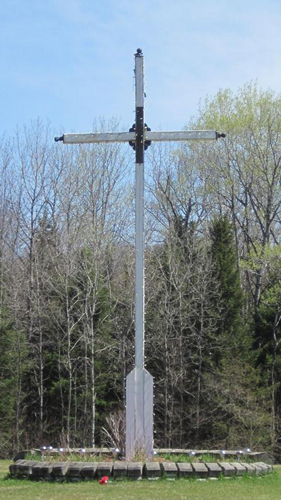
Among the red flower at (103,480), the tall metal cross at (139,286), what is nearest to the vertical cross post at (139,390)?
the tall metal cross at (139,286)

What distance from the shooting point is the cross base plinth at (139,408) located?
36.5ft

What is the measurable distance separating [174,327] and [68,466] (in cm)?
2010

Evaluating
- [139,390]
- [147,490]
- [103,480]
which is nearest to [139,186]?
[139,390]

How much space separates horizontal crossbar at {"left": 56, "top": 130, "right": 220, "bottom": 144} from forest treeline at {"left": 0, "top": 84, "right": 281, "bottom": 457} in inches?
616

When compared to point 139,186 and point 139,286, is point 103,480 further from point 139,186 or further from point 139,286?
point 139,186

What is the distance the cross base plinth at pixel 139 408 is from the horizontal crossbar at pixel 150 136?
380 centimetres

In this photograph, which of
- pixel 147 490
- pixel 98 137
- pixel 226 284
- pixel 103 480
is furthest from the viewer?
pixel 226 284

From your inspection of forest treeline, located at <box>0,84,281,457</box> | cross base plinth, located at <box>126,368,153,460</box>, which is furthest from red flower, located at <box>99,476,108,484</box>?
forest treeline, located at <box>0,84,281,457</box>

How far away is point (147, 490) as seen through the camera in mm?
8703

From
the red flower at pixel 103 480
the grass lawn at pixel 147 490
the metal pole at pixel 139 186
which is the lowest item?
the grass lawn at pixel 147 490

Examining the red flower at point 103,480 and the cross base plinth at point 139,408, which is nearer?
the red flower at point 103,480

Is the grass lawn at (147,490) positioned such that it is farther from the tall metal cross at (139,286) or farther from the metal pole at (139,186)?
the metal pole at (139,186)

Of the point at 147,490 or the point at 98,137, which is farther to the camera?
the point at 98,137

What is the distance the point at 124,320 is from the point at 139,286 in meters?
18.3
